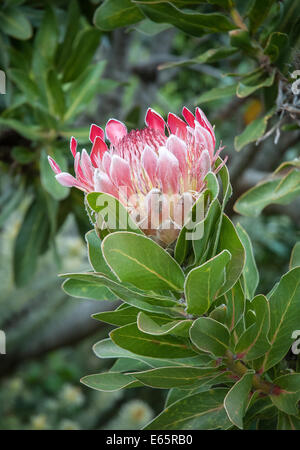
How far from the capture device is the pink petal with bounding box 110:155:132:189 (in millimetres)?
490

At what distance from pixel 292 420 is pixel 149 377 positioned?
19 centimetres

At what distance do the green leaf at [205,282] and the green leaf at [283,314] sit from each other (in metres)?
0.08

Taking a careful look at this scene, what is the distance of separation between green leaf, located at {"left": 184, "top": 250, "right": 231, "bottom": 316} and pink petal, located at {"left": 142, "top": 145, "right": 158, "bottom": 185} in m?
0.09

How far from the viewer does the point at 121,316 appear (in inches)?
22.7

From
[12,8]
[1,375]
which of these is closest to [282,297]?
[12,8]

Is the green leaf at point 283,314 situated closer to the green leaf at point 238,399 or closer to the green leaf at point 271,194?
the green leaf at point 238,399

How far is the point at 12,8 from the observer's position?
1196 millimetres

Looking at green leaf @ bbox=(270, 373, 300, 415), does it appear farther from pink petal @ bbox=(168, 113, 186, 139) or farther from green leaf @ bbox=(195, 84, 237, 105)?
green leaf @ bbox=(195, 84, 237, 105)

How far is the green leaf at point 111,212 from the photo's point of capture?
0.47m

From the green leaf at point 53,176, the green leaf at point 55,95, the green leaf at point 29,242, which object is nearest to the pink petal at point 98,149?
→ the green leaf at point 53,176

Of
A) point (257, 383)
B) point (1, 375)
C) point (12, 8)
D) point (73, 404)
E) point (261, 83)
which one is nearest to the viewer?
point (257, 383)

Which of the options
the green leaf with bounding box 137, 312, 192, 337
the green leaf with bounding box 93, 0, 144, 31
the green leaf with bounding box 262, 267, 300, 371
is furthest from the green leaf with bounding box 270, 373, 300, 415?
the green leaf with bounding box 93, 0, 144, 31

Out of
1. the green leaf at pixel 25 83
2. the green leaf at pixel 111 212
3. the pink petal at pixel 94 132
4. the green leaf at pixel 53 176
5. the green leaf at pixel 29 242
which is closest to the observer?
the green leaf at pixel 111 212

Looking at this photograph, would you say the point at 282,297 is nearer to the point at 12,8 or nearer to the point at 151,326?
the point at 151,326
